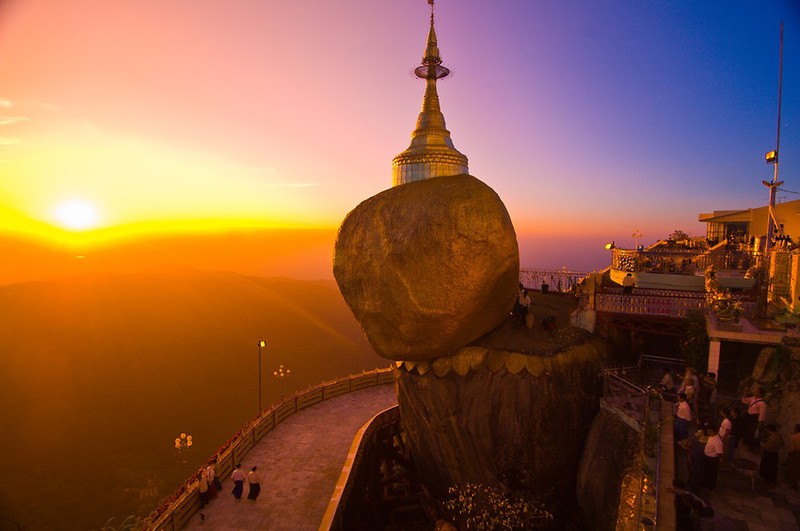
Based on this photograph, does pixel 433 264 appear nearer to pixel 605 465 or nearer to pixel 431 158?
pixel 605 465

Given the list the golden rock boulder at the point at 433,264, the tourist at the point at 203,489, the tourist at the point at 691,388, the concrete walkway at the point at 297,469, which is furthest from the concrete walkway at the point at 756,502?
the tourist at the point at 203,489

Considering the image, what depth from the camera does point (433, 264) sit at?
1603 cm

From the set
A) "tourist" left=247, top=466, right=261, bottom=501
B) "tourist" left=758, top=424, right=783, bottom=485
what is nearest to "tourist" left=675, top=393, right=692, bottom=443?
"tourist" left=758, top=424, right=783, bottom=485

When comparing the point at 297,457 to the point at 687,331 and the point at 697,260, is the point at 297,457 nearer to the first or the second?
the point at 687,331

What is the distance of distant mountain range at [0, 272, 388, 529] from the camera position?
5744 cm

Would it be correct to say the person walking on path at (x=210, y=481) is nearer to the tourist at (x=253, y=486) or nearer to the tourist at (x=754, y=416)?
the tourist at (x=253, y=486)

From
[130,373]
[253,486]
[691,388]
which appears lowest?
[130,373]

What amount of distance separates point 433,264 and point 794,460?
427 inches

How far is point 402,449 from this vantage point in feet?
85.0

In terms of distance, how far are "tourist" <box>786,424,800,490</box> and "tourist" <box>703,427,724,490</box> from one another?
1676 millimetres

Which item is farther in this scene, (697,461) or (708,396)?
(708,396)

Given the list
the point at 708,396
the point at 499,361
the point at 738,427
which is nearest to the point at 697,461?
the point at 738,427

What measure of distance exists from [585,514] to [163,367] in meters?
97.2

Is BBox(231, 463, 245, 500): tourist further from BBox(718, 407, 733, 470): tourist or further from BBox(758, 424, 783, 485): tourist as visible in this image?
BBox(758, 424, 783, 485): tourist
